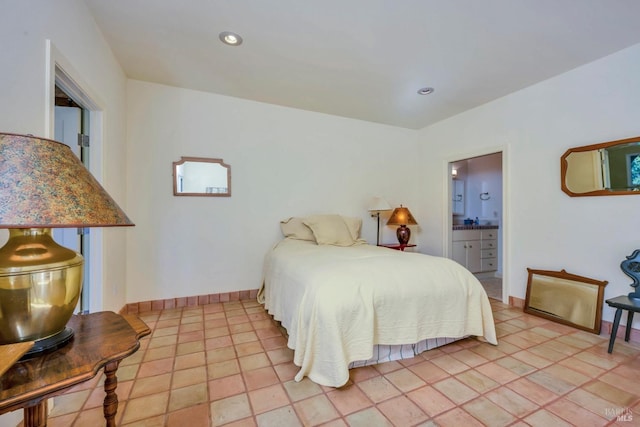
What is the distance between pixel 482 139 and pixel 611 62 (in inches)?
47.5

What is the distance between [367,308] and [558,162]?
2.52m

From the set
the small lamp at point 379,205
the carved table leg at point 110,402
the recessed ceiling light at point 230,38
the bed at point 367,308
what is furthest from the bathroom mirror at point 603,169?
the carved table leg at point 110,402

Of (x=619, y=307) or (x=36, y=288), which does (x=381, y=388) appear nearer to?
(x=36, y=288)

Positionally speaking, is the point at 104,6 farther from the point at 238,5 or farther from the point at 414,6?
the point at 414,6

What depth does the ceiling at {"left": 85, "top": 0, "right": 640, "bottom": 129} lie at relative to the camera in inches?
71.9

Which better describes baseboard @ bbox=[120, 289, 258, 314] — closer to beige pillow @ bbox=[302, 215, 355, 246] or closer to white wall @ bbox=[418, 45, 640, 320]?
beige pillow @ bbox=[302, 215, 355, 246]

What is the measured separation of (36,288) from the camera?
78cm

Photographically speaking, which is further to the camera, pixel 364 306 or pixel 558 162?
pixel 558 162

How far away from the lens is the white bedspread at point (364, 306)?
1.62m

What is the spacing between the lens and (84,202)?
812 mm

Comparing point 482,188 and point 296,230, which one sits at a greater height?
point 482,188

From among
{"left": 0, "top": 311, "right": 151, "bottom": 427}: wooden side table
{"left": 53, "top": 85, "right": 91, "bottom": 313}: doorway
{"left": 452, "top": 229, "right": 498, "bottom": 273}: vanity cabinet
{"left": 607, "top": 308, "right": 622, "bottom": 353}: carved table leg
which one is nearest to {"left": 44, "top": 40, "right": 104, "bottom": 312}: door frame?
{"left": 53, "top": 85, "right": 91, "bottom": 313}: doorway

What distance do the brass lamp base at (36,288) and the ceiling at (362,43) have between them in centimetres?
178

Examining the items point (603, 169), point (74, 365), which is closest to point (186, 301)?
point (74, 365)
